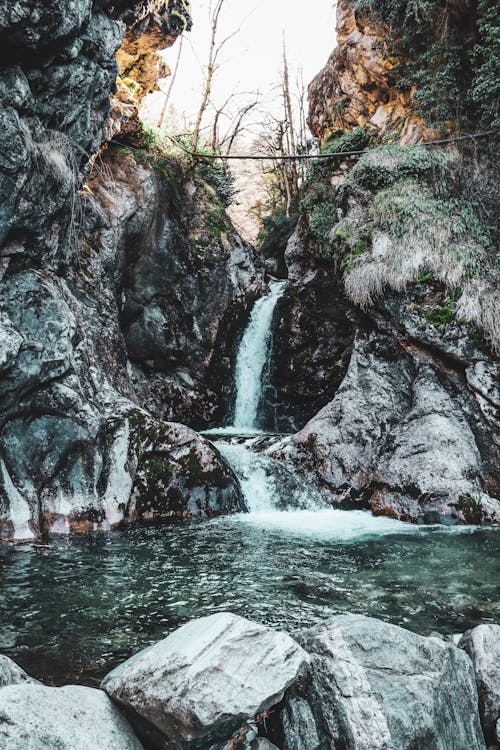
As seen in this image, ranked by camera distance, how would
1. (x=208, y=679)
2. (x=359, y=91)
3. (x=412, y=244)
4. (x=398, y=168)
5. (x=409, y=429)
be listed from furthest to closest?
1. (x=359, y=91)
2. (x=398, y=168)
3. (x=412, y=244)
4. (x=409, y=429)
5. (x=208, y=679)

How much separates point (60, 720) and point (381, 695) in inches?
59.9

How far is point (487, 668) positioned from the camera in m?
3.00

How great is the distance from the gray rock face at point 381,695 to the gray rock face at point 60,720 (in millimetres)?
854

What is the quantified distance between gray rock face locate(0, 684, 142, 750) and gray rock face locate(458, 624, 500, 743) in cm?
198

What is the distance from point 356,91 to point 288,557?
48.3 ft

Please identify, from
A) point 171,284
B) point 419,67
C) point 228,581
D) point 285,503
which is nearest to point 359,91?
point 419,67

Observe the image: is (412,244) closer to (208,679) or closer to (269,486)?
(269,486)

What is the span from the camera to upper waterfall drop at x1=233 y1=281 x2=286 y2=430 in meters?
12.2

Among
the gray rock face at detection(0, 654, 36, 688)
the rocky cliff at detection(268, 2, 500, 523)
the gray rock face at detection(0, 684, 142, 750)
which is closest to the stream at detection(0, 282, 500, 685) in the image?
the gray rock face at detection(0, 654, 36, 688)

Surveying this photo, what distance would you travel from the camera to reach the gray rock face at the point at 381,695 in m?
2.41

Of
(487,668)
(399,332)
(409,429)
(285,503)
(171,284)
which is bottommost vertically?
(487,668)

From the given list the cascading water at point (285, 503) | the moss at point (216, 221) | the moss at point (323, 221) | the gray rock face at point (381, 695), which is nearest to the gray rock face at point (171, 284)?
the moss at point (216, 221)

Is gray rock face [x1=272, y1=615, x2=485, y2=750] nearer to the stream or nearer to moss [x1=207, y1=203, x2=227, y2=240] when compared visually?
the stream

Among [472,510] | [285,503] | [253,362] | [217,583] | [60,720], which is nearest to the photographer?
[60,720]
